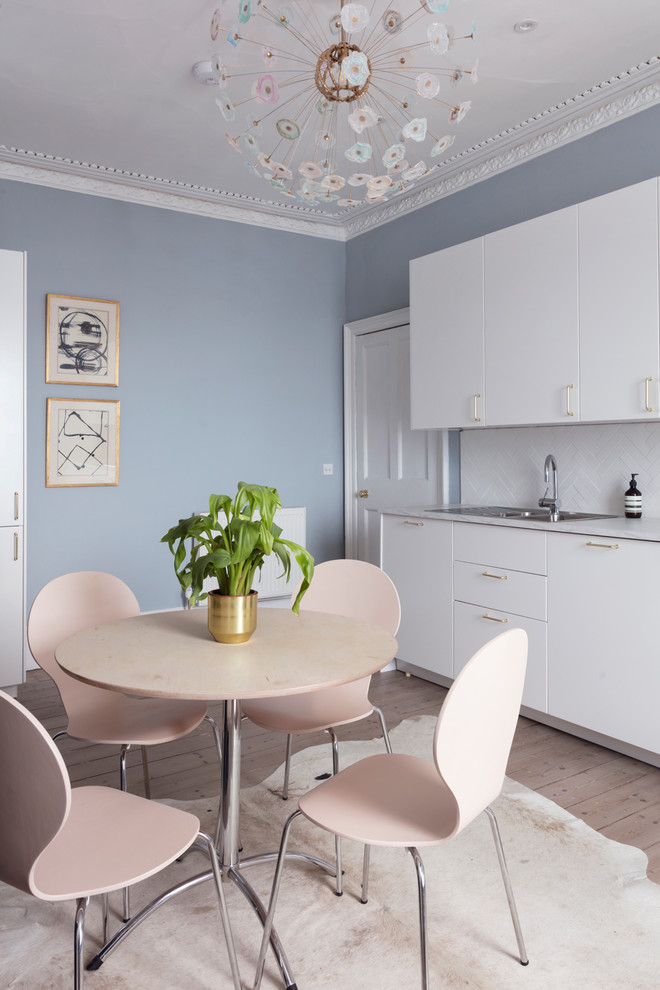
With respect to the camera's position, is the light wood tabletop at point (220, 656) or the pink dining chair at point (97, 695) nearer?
the light wood tabletop at point (220, 656)

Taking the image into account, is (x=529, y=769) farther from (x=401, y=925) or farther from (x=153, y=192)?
(x=153, y=192)

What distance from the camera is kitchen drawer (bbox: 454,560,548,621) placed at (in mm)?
3169

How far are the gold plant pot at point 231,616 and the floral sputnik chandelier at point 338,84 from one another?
1341 millimetres

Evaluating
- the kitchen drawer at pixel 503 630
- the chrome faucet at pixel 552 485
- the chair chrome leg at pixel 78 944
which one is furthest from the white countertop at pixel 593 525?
the chair chrome leg at pixel 78 944

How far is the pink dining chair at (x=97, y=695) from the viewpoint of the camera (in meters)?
2.09

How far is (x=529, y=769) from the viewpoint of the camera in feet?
9.33

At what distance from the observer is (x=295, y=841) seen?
2.32 m

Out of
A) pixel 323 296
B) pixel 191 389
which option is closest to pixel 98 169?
pixel 191 389

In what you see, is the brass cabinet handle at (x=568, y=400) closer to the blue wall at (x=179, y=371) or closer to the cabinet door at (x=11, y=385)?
the blue wall at (x=179, y=371)

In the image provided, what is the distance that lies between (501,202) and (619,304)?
4.43 feet

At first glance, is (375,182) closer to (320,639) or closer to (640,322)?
(640,322)

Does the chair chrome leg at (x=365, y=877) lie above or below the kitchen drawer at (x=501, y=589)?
below

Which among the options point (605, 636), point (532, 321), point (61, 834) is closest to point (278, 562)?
point (532, 321)

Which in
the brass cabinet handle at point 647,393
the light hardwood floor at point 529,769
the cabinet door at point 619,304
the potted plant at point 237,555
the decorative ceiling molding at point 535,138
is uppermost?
the decorative ceiling molding at point 535,138
